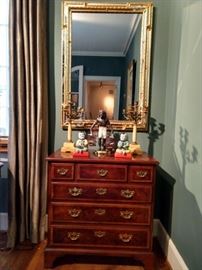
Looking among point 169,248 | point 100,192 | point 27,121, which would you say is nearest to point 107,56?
point 27,121

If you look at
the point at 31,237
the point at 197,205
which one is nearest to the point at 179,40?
the point at 197,205

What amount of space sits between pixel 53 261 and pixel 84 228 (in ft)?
1.21

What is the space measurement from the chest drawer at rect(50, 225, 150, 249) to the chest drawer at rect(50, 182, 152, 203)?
236mm

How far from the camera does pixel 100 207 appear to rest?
2.24 metres

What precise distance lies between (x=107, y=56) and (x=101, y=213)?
142cm

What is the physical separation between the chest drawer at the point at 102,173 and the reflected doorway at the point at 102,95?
27.7 inches

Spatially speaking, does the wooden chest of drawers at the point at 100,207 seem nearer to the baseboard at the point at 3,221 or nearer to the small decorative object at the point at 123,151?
the small decorative object at the point at 123,151

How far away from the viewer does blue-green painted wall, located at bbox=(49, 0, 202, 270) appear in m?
1.92

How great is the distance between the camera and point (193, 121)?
199 centimetres

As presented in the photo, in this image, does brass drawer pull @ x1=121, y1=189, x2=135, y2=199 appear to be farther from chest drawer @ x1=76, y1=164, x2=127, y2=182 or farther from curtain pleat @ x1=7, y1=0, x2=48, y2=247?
curtain pleat @ x1=7, y1=0, x2=48, y2=247

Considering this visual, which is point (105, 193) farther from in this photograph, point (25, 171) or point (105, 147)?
point (25, 171)

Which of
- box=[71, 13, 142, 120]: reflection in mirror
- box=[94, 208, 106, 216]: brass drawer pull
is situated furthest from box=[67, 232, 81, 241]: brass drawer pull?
box=[71, 13, 142, 120]: reflection in mirror

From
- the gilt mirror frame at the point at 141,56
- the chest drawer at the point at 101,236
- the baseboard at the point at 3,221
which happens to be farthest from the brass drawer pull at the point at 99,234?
the baseboard at the point at 3,221

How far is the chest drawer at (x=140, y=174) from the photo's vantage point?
A: 2.21 meters
